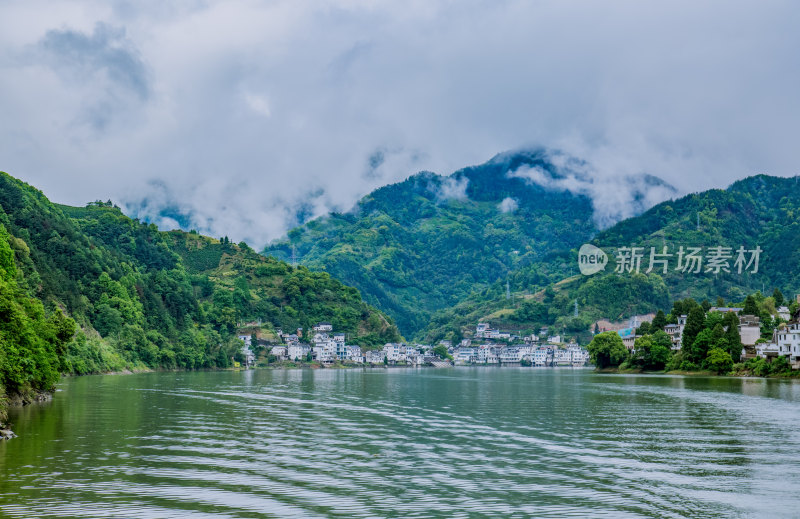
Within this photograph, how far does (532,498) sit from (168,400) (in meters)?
41.1

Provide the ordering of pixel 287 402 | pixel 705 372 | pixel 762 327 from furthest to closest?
1. pixel 762 327
2. pixel 705 372
3. pixel 287 402

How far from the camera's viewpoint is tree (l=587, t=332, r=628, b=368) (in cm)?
12850

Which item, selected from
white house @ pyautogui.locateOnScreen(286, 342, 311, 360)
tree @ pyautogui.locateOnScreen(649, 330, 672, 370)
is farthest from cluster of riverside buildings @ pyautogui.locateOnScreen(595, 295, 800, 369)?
white house @ pyautogui.locateOnScreen(286, 342, 311, 360)

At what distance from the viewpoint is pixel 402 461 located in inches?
1137

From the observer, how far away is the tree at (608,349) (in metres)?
128

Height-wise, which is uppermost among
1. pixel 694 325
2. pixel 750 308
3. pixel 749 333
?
pixel 750 308

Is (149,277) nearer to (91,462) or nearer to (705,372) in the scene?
(705,372)

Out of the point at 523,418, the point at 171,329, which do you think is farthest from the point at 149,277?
the point at 523,418

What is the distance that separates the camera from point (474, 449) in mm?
31938

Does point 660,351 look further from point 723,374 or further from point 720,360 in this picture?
point 720,360

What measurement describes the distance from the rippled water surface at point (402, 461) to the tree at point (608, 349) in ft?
255

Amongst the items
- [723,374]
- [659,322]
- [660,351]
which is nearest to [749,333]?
[723,374]

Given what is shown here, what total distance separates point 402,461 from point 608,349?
10696 cm

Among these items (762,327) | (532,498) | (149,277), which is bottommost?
(532,498)
